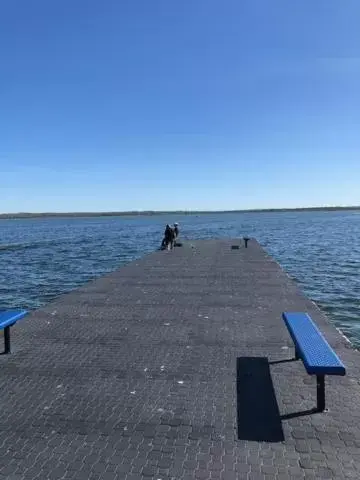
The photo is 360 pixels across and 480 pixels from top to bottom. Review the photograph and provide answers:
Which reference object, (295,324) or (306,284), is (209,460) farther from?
(306,284)

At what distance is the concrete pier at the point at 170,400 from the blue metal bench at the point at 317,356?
0.35 m

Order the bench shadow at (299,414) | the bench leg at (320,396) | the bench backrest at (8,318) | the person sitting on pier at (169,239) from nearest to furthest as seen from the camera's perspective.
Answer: the bench shadow at (299,414) < the bench leg at (320,396) < the bench backrest at (8,318) < the person sitting on pier at (169,239)

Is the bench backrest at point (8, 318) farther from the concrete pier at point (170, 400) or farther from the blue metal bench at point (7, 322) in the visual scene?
the concrete pier at point (170, 400)

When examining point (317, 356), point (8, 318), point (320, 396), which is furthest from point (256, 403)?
point (8, 318)

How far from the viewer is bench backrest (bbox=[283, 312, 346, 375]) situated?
16.2ft

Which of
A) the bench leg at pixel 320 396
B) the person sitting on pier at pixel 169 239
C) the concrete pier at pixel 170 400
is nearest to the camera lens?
the concrete pier at pixel 170 400

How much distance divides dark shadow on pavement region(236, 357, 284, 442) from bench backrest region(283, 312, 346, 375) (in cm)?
64

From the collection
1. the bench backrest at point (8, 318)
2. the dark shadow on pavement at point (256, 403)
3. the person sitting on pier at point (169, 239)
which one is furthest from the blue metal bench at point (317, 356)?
the person sitting on pier at point (169, 239)

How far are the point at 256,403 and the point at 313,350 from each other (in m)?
0.90

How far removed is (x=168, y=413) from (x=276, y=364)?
7.22 feet

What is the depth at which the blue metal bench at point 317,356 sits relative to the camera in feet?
16.2

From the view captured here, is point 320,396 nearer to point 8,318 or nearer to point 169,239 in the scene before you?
point 8,318

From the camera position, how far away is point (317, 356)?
17.3ft

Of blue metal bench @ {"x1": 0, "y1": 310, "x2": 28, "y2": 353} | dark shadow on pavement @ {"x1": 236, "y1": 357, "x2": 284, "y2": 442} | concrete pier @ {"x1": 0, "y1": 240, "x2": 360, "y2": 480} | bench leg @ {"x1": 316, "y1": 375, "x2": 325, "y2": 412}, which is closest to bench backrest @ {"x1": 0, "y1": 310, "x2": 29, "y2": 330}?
blue metal bench @ {"x1": 0, "y1": 310, "x2": 28, "y2": 353}
